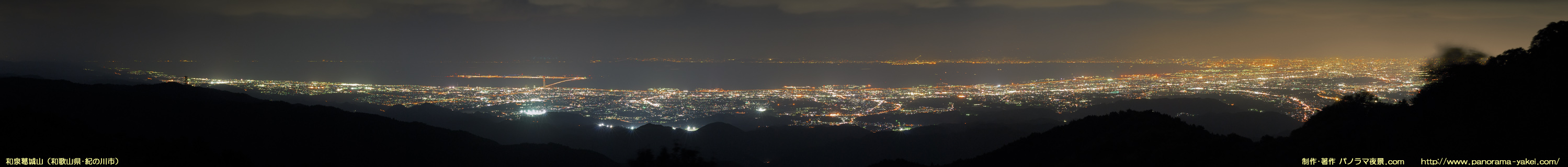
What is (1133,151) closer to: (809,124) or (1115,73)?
(809,124)

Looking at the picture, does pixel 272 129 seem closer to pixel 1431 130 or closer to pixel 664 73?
pixel 1431 130

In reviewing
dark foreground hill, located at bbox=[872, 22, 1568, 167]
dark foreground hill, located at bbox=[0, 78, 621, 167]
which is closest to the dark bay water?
dark foreground hill, located at bbox=[0, 78, 621, 167]

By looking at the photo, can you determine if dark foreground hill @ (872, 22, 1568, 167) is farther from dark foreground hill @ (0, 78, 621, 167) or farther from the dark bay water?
the dark bay water

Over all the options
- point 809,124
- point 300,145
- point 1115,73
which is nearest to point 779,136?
point 809,124

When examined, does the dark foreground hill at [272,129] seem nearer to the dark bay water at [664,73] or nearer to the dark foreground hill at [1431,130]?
the dark foreground hill at [1431,130]

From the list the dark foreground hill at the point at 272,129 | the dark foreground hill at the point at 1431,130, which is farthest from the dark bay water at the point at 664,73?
the dark foreground hill at the point at 1431,130

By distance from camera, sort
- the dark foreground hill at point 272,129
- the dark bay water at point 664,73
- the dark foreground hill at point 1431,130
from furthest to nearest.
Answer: the dark bay water at point 664,73, the dark foreground hill at point 272,129, the dark foreground hill at point 1431,130
